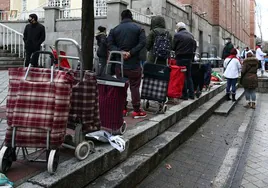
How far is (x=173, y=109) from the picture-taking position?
6.34m

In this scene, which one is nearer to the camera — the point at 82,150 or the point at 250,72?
the point at 82,150

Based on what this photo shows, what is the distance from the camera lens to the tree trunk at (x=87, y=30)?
14.9 ft

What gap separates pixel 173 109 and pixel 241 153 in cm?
160

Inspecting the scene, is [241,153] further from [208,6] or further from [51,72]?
[208,6]

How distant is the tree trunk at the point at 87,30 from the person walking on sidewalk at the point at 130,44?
24.3 inches

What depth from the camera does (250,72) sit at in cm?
958

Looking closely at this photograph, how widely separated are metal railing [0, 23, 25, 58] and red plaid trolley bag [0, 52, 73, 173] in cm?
1267

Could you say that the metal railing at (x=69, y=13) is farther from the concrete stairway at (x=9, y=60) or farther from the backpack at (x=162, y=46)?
the backpack at (x=162, y=46)

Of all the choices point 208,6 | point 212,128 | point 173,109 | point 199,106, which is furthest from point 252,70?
point 208,6

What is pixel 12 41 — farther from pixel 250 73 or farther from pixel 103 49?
pixel 250 73

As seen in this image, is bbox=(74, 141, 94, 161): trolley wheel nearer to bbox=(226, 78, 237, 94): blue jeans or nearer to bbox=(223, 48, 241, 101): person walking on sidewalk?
bbox=(223, 48, 241, 101): person walking on sidewalk

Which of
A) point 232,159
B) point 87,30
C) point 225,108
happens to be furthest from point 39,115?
point 225,108

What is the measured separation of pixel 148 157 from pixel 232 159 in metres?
1.71

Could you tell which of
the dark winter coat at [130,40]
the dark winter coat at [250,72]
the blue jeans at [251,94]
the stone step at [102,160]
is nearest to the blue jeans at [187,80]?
the stone step at [102,160]
